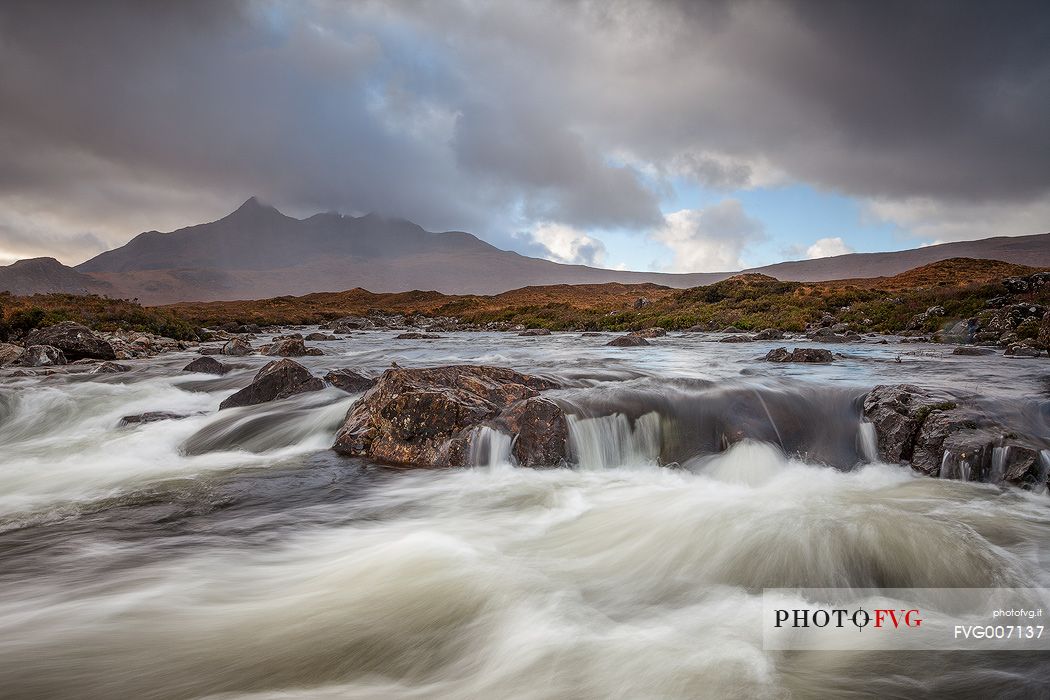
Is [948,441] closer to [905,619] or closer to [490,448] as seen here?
[905,619]

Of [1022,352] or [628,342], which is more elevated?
[628,342]

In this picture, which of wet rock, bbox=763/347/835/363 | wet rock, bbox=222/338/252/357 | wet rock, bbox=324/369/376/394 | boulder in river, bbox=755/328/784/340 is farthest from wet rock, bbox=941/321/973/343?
wet rock, bbox=222/338/252/357

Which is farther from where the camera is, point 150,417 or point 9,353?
point 9,353

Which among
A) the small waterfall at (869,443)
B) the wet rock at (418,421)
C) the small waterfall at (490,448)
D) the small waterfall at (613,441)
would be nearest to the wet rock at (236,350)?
the wet rock at (418,421)

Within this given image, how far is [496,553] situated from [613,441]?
2.83m

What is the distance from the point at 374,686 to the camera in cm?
233

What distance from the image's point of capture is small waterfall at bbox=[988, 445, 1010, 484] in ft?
15.4

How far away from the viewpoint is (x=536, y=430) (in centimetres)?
601

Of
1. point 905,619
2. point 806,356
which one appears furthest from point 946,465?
point 806,356

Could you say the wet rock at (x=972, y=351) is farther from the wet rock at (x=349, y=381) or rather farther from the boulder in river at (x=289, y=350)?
the boulder in river at (x=289, y=350)

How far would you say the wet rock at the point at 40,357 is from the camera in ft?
41.8

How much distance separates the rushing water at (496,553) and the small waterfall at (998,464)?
0.03 meters

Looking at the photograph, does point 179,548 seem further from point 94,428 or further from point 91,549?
point 94,428

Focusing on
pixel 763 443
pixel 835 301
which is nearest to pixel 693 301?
pixel 835 301
